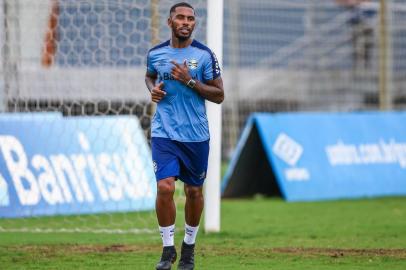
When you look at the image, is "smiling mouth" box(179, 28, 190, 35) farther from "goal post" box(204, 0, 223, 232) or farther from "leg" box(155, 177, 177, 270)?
"goal post" box(204, 0, 223, 232)

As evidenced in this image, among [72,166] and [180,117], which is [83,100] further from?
[180,117]

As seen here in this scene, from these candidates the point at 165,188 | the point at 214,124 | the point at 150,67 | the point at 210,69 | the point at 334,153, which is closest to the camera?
the point at 165,188

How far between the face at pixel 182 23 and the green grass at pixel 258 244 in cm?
202

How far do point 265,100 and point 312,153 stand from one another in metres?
7.63

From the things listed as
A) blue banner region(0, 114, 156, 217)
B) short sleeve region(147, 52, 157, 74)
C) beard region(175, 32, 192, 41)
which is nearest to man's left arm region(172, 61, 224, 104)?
beard region(175, 32, 192, 41)

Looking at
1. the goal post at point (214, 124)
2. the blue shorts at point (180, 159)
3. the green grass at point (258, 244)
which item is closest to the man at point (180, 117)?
the blue shorts at point (180, 159)

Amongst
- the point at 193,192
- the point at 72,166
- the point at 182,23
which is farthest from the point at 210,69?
the point at 72,166

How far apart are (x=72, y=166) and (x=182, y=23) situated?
5.16 metres

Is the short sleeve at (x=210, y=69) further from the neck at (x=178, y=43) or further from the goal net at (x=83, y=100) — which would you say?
the goal net at (x=83, y=100)

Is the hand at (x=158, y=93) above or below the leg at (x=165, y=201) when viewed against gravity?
above

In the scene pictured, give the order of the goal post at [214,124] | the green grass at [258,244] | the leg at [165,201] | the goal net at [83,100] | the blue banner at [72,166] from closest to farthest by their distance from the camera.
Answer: the leg at [165,201] → the green grass at [258,244] → the goal post at [214,124] → the goal net at [83,100] → the blue banner at [72,166]

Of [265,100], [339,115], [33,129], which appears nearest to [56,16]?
[33,129]

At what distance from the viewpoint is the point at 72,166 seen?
13.4 m

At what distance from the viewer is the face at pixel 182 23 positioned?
861cm
